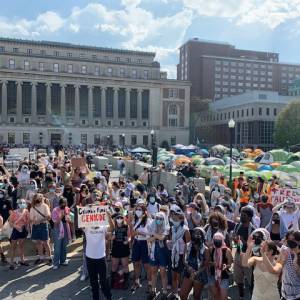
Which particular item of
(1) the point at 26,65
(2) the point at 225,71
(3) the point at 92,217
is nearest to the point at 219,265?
(3) the point at 92,217

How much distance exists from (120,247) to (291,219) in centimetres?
395

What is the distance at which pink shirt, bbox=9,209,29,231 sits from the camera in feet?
32.2

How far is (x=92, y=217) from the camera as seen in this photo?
26.2ft

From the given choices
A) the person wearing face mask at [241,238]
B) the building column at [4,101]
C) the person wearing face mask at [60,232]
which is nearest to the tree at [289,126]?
the building column at [4,101]

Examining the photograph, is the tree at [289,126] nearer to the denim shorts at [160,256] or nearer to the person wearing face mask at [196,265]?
the denim shorts at [160,256]

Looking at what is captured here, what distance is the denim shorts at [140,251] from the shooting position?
854 centimetres

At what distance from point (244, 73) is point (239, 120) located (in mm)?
57987

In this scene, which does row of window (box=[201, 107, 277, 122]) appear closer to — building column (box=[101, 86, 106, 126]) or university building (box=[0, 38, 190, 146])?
university building (box=[0, 38, 190, 146])

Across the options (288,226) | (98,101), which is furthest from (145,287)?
(98,101)

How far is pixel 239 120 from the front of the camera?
90062mm

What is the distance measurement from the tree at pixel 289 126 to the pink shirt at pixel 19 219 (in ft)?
202

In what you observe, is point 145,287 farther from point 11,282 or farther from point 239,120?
point 239,120

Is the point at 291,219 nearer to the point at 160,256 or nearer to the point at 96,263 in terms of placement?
the point at 160,256

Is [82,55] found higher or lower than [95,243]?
higher
